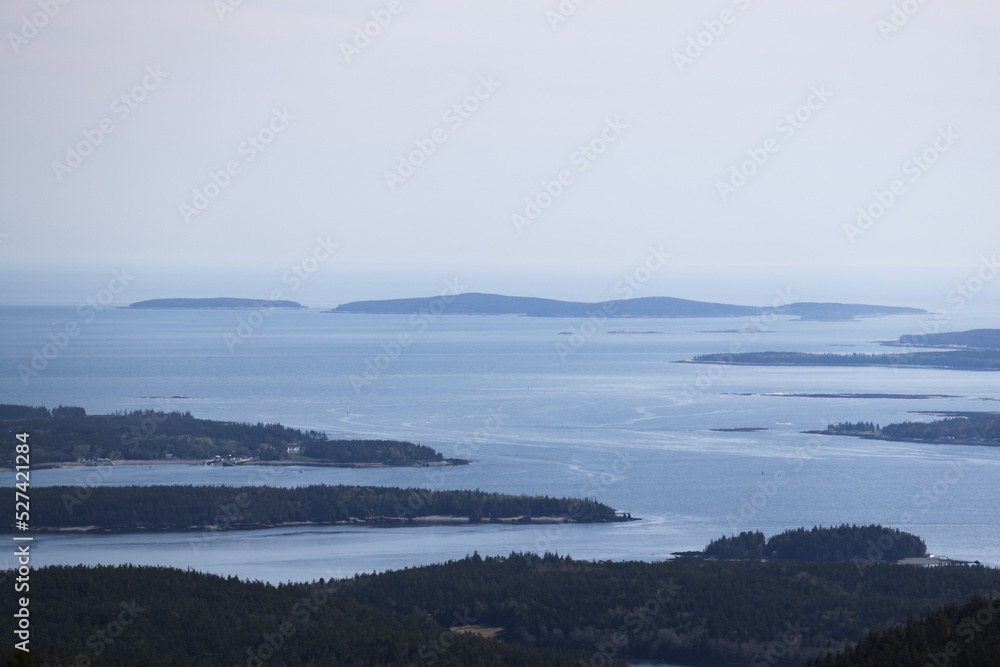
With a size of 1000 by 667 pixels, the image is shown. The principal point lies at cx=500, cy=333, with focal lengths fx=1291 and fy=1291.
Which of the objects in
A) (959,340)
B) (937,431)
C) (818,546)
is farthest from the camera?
(959,340)

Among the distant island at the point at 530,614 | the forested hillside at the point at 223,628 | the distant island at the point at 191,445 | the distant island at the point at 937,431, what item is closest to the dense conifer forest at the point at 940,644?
the distant island at the point at 530,614

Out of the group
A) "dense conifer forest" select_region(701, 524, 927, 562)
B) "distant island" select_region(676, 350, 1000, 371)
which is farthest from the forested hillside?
"distant island" select_region(676, 350, 1000, 371)

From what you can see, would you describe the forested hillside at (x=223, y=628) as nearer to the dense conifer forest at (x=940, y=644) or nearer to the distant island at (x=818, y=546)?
the dense conifer forest at (x=940, y=644)

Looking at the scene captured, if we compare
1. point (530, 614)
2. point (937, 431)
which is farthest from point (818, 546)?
point (937, 431)

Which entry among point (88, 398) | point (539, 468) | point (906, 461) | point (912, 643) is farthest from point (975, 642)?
point (88, 398)

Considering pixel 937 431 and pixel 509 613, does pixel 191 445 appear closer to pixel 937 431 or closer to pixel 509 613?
pixel 509 613

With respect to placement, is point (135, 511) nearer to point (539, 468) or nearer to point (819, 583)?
point (539, 468)
